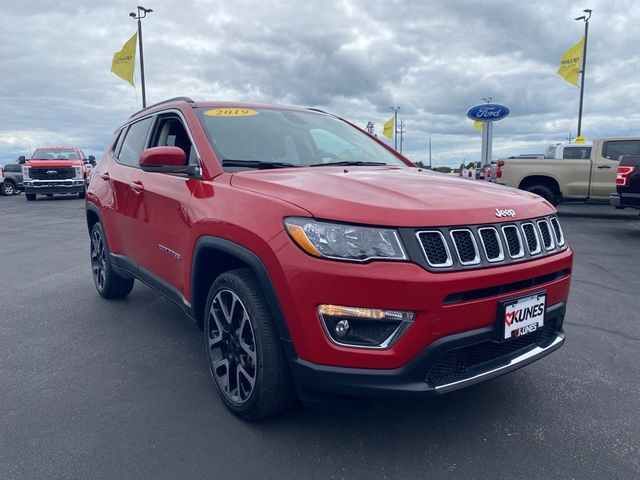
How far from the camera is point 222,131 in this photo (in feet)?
11.1

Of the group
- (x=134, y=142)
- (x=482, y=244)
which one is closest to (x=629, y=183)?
(x=482, y=244)

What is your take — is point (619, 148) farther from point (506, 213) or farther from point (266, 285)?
point (266, 285)

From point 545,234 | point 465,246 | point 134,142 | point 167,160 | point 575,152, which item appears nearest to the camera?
point 465,246

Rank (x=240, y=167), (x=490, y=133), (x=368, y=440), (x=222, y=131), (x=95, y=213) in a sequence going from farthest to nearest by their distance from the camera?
(x=490, y=133) → (x=95, y=213) → (x=222, y=131) → (x=240, y=167) → (x=368, y=440)

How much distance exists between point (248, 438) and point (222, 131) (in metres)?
1.89

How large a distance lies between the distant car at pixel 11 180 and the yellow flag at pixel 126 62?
9.59 m

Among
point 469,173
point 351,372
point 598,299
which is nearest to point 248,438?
point 351,372

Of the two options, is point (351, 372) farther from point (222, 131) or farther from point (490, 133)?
point (490, 133)

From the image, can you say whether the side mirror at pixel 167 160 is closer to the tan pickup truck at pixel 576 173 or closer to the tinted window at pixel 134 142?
the tinted window at pixel 134 142

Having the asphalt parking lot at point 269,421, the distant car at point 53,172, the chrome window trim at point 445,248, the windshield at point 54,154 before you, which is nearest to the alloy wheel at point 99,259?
the asphalt parking lot at point 269,421

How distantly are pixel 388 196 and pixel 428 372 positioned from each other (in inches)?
32.0

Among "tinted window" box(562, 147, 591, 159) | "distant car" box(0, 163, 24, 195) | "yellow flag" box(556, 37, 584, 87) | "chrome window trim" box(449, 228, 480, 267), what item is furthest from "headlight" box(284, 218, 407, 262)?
"distant car" box(0, 163, 24, 195)

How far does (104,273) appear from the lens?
16.7 ft

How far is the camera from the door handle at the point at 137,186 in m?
3.89
